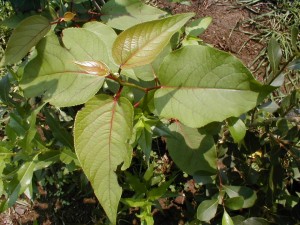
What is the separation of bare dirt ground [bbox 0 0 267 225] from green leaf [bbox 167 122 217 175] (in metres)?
1.05

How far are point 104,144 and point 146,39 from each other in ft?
0.95

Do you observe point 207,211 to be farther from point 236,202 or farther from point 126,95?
point 126,95

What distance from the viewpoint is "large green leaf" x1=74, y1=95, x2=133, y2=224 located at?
0.96m

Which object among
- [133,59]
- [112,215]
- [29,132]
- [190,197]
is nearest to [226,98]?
[133,59]

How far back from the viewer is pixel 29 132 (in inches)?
49.9

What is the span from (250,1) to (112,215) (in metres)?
2.67

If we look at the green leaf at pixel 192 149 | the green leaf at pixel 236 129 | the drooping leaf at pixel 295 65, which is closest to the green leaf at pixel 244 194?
the green leaf at pixel 192 149

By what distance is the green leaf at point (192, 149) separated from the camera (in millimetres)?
1376

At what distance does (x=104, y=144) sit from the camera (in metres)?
0.98

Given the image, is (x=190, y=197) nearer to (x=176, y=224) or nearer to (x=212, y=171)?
(x=176, y=224)

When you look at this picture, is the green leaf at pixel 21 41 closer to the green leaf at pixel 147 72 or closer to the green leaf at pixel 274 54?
the green leaf at pixel 147 72

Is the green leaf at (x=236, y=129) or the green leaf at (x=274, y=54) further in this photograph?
the green leaf at (x=274, y=54)

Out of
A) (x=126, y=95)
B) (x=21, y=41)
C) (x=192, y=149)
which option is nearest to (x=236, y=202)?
(x=192, y=149)

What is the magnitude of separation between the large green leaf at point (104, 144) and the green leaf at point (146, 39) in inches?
4.9
